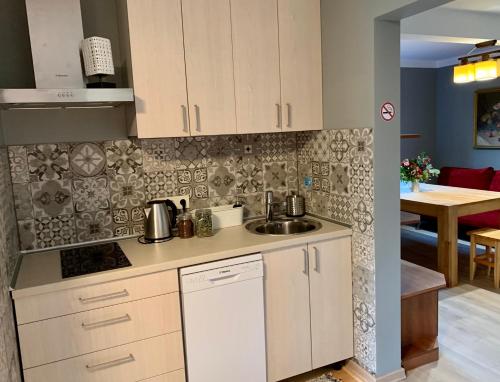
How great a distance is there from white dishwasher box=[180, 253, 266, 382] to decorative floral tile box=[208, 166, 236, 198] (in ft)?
2.16

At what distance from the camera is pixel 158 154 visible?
7.72 feet

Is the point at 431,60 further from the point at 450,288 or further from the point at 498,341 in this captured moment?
the point at 498,341

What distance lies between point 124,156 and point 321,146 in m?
1.18

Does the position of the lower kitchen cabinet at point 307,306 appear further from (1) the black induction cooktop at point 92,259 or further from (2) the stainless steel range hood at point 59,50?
(2) the stainless steel range hood at point 59,50

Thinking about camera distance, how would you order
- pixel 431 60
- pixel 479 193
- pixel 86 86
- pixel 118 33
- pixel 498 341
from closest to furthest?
pixel 86 86
pixel 118 33
pixel 498 341
pixel 479 193
pixel 431 60

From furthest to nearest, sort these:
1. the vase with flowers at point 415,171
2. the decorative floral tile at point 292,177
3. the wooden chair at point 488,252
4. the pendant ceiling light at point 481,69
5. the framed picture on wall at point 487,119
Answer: the framed picture on wall at point 487,119 → the vase with flowers at point 415,171 → the wooden chair at point 488,252 → the pendant ceiling light at point 481,69 → the decorative floral tile at point 292,177

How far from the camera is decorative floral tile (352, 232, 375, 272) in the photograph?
2162 mm

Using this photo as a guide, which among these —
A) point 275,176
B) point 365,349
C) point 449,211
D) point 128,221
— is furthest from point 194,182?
point 449,211

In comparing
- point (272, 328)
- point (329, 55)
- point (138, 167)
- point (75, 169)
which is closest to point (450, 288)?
point (272, 328)

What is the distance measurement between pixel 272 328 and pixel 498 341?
5.47 ft

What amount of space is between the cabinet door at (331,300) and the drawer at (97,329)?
2.61 feet

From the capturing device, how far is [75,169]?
7.16 feet

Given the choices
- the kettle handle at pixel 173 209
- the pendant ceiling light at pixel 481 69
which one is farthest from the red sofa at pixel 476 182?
the kettle handle at pixel 173 209

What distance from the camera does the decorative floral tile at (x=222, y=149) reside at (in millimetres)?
2504
